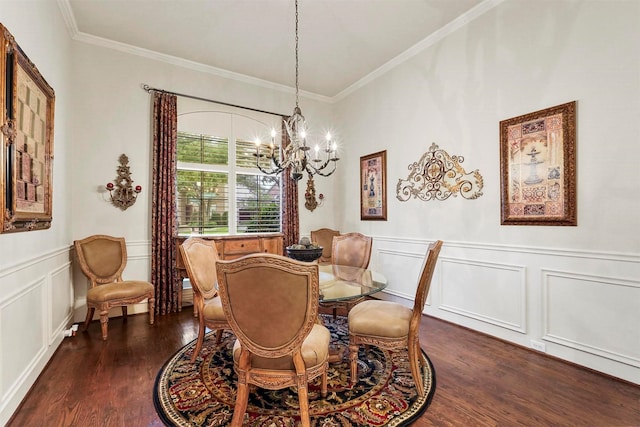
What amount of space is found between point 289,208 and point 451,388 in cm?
340

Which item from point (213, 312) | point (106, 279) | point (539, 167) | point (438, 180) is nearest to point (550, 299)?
point (539, 167)

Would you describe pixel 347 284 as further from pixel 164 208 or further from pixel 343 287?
pixel 164 208

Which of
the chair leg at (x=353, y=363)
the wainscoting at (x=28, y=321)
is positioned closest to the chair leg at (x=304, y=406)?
the chair leg at (x=353, y=363)

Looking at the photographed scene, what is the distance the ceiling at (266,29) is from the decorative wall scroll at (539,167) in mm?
1419

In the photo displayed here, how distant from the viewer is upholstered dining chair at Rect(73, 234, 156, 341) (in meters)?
3.13

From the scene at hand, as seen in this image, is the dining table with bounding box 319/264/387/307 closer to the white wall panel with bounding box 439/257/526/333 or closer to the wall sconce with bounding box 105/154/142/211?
the white wall panel with bounding box 439/257/526/333

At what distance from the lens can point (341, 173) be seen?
5438 mm

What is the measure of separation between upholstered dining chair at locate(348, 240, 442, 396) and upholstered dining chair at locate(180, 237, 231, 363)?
107cm

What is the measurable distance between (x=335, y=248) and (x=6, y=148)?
114 inches

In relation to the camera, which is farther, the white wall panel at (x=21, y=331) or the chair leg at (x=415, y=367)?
the chair leg at (x=415, y=367)

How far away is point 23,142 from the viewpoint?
6.93 ft

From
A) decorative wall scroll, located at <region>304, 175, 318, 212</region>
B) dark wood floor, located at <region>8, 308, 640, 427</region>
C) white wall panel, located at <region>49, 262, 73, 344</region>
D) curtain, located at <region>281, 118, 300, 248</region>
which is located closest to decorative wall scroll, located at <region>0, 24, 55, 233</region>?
white wall panel, located at <region>49, 262, 73, 344</region>

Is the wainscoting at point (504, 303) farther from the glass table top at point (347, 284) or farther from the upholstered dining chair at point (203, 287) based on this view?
the glass table top at point (347, 284)

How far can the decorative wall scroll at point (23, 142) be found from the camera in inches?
72.3
